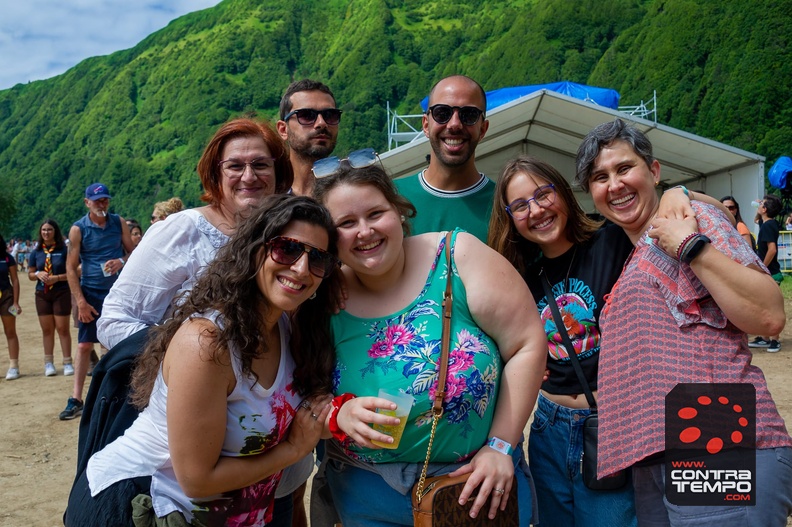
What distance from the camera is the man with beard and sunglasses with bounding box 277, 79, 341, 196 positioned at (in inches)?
152

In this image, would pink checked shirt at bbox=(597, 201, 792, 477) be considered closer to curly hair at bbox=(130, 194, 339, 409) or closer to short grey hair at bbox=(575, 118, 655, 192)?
short grey hair at bbox=(575, 118, 655, 192)

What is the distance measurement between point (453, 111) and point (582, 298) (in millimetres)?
1375

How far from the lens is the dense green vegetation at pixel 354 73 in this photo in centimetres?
2972

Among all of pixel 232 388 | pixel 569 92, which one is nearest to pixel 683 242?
pixel 232 388

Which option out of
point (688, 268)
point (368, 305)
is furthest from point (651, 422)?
point (368, 305)

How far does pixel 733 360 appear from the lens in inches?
77.3

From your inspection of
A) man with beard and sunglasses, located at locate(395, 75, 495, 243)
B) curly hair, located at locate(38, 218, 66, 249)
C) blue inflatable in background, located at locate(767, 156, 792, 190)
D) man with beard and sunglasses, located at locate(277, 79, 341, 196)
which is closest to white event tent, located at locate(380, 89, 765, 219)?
blue inflatable in background, located at locate(767, 156, 792, 190)

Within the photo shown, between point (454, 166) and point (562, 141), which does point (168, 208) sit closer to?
point (454, 166)

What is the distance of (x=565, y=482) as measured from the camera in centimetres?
245

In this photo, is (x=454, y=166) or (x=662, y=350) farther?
(x=454, y=166)

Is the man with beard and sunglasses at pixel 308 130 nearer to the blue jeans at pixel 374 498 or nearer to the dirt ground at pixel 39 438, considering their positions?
the blue jeans at pixel 374 498

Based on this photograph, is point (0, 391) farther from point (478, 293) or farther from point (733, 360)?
point (733, 360)

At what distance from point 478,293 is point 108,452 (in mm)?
1351

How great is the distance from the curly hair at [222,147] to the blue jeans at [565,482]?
62.8 inches
